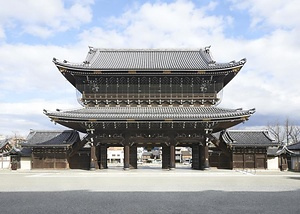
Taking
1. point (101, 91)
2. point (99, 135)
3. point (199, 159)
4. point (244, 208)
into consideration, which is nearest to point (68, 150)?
point (99, 135)

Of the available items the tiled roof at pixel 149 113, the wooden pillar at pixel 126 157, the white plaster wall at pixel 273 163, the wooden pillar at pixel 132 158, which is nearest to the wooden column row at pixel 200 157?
the tiled roof at pixel 149 113

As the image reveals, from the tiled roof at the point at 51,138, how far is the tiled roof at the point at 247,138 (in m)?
17.0

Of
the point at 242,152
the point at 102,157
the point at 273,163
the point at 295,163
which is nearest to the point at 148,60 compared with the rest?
the point at 102,157

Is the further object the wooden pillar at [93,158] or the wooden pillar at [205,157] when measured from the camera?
the wooden pillar at [93,158]

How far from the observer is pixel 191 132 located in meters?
32.4

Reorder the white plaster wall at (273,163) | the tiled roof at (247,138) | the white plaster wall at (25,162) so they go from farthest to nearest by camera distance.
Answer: the white plaster wall at (25,162) → the white plaster wall at (273,163) → the tiled roof at (247,138)

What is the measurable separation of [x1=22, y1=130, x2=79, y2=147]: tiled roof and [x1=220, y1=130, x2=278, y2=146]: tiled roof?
55.9 ft

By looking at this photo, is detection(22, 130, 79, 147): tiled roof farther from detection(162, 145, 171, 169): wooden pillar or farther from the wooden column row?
the wooden column row

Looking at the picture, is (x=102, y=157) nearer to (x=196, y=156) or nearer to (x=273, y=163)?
(x=196, y=156)

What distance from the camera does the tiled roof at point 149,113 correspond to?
3014 cm

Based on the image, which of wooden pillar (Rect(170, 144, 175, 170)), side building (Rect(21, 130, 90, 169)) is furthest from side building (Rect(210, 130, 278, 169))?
side building (Rect(21, 130, 90, 169))

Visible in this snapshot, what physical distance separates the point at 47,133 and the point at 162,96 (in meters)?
14.5

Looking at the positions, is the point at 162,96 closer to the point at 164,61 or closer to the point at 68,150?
the point at 164,61

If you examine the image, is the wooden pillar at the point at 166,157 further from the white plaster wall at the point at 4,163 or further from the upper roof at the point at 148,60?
the white plaster wall at the point at 4,163
